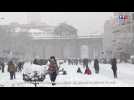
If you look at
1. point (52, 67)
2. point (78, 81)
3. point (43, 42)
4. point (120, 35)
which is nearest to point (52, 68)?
point (52, 67)

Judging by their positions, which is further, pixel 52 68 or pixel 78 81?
pixel 52 68

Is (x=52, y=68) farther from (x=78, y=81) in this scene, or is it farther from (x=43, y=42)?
(x=43, y=42)

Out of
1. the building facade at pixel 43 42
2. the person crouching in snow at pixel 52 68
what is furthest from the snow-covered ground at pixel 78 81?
the building facade at pixel 43 42

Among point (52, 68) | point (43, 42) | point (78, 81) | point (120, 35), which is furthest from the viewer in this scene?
point (120, 35)

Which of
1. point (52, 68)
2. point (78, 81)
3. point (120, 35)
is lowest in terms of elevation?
point (78, 81)

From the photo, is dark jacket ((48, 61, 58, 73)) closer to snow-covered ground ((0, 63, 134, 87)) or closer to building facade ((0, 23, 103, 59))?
snow-covered ground ((0, 63, 134, 87))

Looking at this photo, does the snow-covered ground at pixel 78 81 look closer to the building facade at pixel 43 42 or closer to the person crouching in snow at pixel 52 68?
the person crouching in snow at pixel 52 68

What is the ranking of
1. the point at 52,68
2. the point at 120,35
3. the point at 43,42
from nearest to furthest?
the point at 52,68 → the point at 43,42 → the point at 120,35

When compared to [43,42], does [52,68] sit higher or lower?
lower

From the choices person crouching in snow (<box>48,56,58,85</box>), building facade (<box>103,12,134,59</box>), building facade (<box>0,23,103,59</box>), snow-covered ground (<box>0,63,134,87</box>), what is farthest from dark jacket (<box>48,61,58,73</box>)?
building facade (<box>0,23,103,59</box>)
